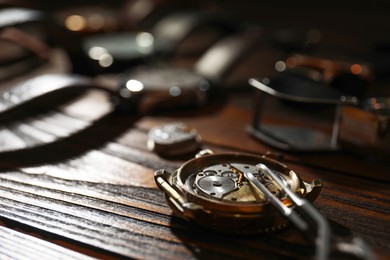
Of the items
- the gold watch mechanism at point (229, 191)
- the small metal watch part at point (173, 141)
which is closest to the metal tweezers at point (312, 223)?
the gold watch mechanism at point (229, 191)

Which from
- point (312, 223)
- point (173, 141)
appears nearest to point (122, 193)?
point (173, 141)

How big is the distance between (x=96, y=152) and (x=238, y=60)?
0.62m

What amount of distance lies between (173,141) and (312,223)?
434mm

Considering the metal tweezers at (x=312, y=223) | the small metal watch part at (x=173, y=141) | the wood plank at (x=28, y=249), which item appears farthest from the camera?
the small metal watch part at (x=173, y=141)

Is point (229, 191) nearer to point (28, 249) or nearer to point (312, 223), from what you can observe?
point (312, 223)

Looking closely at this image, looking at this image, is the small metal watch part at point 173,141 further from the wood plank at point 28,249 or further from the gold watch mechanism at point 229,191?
the wood plank at point 28,249

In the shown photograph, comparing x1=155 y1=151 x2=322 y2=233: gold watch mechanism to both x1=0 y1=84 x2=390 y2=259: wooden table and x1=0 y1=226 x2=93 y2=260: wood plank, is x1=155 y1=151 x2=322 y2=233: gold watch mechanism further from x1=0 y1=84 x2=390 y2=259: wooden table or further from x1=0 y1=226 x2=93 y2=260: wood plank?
x1=0 y1=226 x2=93 y2=260: wood plank

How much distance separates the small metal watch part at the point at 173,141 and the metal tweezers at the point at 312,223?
0.89 feet

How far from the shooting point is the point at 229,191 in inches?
28.2

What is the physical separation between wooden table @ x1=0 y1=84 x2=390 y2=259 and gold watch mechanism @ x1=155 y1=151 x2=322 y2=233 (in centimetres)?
3

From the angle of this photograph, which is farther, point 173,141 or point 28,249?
point 173,141

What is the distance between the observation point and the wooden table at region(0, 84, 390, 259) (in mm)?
669

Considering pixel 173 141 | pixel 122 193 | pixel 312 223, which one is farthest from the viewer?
pixel 173 141

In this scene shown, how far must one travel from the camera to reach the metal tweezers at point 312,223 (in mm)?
531
